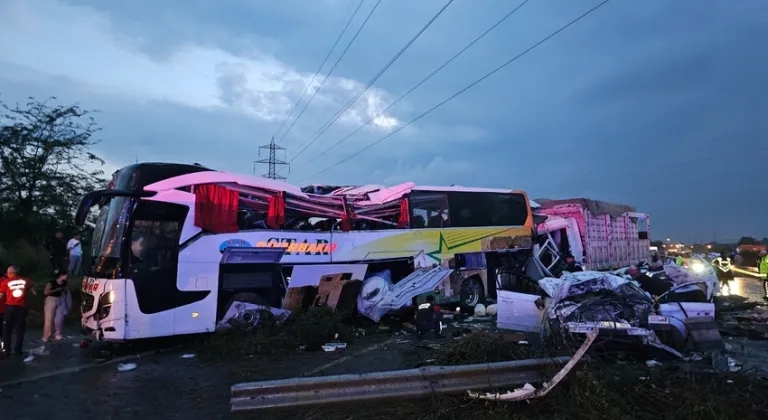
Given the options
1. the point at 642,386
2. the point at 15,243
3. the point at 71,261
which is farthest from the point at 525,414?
the point at 15,243

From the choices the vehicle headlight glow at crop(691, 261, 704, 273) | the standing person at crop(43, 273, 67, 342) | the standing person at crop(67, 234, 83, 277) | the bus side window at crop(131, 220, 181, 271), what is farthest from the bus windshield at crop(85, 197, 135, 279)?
the vehicle headlight glow at crop(691, 261, 704, 273)

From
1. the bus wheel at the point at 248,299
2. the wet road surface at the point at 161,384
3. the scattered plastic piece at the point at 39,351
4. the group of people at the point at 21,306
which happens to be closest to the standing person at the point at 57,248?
the group of people at the point at 21,306

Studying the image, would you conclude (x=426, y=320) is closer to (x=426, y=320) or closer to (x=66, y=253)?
(x=426, y=320)

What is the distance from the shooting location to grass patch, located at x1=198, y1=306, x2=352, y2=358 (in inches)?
326

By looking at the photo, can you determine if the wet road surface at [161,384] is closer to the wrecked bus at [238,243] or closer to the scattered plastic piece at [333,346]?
the scattered plastic piece at [333,346]

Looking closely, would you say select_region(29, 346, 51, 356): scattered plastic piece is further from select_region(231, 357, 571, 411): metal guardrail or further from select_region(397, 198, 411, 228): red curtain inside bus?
select_region(397, 198, 411, 228): red curtain inside bus

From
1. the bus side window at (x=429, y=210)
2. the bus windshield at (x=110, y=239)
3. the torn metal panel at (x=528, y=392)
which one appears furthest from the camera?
the bus side window at (x=429, y=210)

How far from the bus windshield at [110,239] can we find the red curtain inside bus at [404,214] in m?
5.94

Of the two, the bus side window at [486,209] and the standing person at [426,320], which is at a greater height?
the bus side window at [486,209]

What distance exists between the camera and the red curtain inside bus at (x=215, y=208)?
881 centimetres

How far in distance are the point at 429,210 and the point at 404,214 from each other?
2.61 feet

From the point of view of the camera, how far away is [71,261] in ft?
48.2

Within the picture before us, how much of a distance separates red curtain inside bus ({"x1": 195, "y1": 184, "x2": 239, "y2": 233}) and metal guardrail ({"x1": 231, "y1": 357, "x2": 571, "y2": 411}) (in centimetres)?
470

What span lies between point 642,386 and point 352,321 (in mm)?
7447
